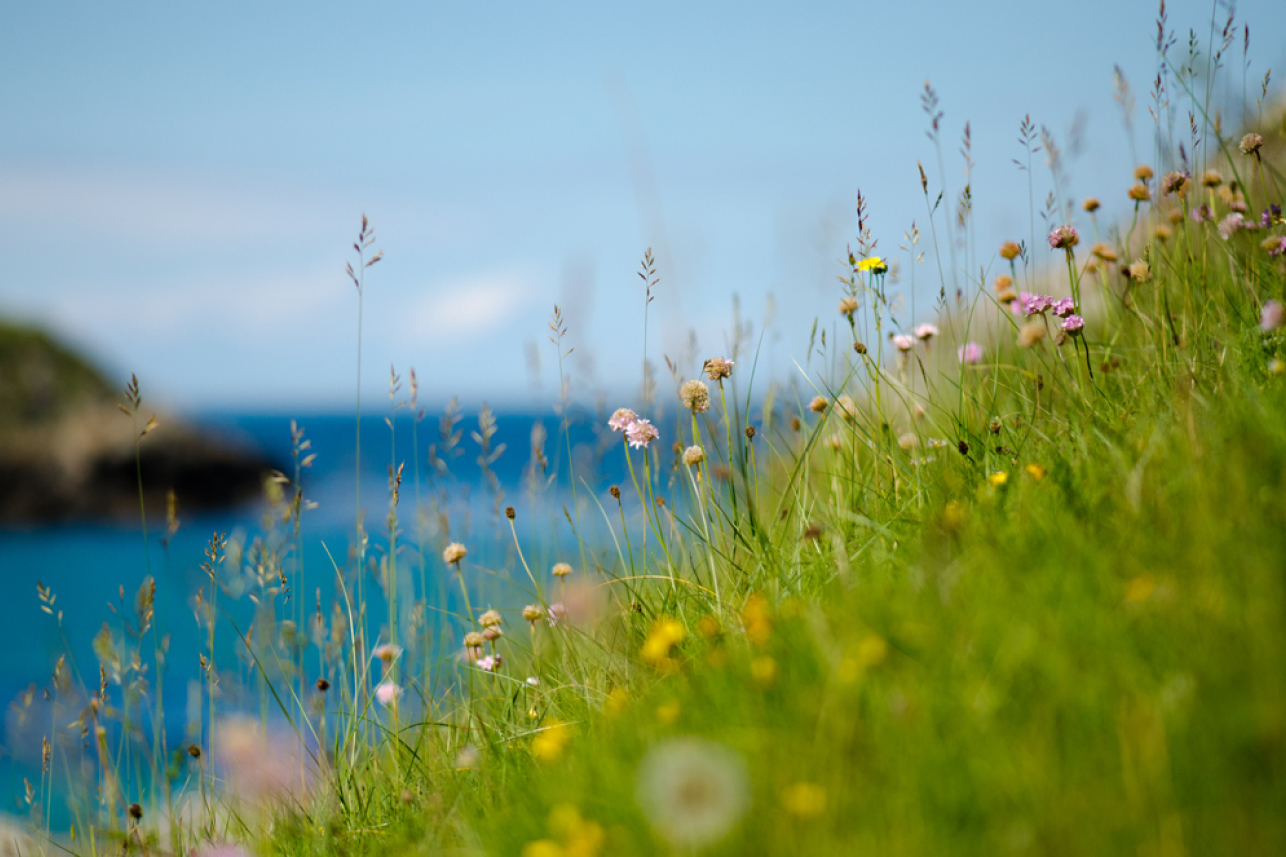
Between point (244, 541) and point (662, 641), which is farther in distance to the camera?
point (244, 541)

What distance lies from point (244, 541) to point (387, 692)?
1163 mm

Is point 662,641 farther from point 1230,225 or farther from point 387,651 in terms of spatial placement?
point 1230,225

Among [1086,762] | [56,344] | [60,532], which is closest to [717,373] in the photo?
[1086,762]

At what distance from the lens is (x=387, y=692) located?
2207 millimetres

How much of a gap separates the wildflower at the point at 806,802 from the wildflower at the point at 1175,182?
6.97ft

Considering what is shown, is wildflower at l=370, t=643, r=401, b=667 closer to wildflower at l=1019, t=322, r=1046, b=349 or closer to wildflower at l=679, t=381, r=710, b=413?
wildflower at l=679, t=381, r=710, b=413

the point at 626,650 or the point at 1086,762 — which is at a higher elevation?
the point at 1086,762

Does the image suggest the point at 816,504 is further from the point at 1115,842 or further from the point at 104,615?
the point at 104,615

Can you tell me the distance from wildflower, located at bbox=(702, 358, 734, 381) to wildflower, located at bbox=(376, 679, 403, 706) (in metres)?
1.14

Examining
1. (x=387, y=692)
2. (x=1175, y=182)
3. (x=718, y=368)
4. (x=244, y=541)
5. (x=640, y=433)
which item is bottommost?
(x=387, y=692)

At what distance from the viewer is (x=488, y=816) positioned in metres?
1.36

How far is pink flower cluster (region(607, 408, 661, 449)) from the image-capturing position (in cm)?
203

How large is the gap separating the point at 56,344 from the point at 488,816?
32.0 metres

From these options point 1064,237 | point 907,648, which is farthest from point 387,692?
point 1064,237
